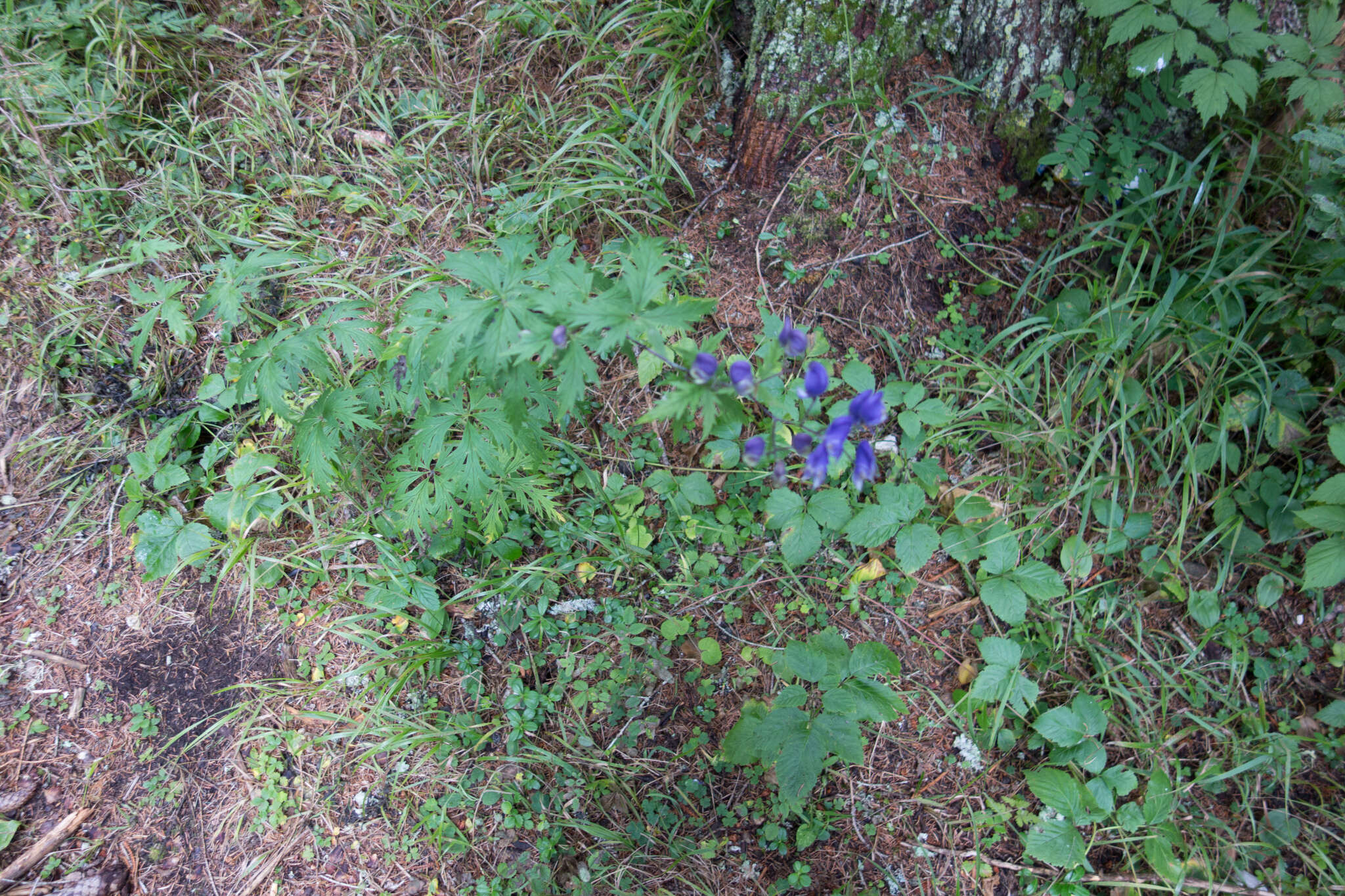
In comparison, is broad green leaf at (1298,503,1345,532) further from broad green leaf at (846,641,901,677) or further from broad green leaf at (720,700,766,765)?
broad green leaf at (720,700,766,765)

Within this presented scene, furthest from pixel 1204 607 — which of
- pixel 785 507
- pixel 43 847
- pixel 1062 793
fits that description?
pixel 43 847

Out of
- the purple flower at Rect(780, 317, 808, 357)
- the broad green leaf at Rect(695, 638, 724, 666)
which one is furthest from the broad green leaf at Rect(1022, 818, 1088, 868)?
the purple flower at Rect(780, 317, 808, 357)

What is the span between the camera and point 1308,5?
2188 mm

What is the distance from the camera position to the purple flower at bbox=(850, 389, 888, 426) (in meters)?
1.45

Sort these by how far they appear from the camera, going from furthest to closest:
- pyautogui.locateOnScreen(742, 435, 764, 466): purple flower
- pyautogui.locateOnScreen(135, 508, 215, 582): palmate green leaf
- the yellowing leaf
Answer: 1. pyautogui.locateOnScreen(135, 508, 215, 582): palmate green leaf
2. the yellowing leaf
3. pyautogui.locateOnScreen(742, 435, 764, 466): purple flower

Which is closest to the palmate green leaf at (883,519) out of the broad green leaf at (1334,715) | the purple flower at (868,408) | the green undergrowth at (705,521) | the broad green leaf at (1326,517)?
the green undergrowth at (705,521)

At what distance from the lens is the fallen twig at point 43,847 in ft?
6.57

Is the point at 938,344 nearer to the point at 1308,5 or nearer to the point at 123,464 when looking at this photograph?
the point at 1308,5

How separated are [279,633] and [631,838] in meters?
1.38

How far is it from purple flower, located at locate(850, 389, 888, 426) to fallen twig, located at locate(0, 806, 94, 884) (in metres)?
2.65

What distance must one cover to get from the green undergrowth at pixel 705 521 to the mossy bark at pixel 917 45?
232 millimetres

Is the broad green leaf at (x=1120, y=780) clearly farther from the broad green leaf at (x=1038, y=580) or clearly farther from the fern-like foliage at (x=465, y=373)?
the fern-like foliage at (x=465, y=373)

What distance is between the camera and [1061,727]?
2.02 metres

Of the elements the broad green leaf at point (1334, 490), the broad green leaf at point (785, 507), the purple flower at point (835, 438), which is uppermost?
the purple flower at point (835, 438)
